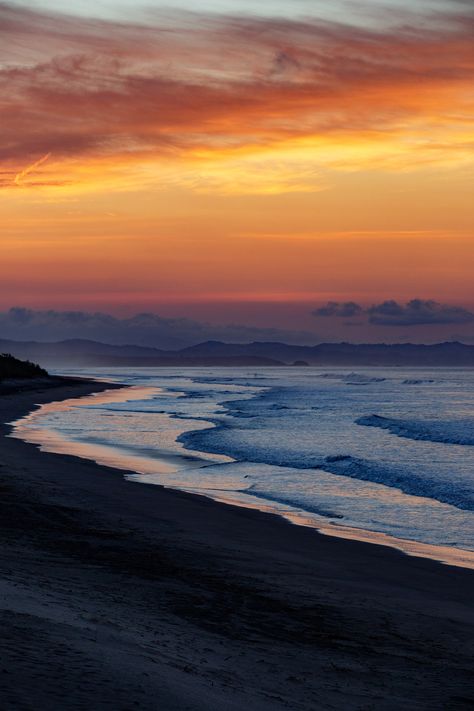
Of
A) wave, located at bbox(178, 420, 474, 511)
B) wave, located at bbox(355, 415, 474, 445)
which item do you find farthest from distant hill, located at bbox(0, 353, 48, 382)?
wave, located at bbox(178, 420, 474, 511)

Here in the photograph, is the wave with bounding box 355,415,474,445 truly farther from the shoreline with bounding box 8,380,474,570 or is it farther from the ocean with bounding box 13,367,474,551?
the shoreline with bounding box 8,380,474,570

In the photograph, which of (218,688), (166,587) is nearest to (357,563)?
(166,587)

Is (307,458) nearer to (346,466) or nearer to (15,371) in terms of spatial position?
(346,466)

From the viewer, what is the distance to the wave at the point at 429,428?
36750mm

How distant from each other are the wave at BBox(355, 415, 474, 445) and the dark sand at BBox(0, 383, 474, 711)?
69.4 ft

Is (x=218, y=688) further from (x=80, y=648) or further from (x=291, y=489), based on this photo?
(x=291, y=489)

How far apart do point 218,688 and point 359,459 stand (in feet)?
71.1

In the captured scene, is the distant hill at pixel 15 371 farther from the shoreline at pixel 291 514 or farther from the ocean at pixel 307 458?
the shoreline at pixel 291 514

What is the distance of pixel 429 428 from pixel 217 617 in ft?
110

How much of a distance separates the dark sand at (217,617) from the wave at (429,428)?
2115cm

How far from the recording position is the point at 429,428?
137 feet

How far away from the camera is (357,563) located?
13.5 metres

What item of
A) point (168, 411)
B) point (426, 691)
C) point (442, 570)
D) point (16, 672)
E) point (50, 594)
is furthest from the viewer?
point (168, 411)

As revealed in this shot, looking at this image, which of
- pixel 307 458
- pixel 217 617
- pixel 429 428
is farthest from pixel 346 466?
pixel 217 617
